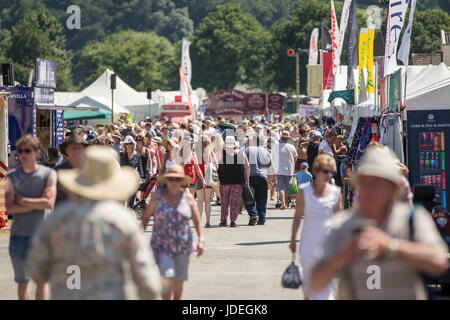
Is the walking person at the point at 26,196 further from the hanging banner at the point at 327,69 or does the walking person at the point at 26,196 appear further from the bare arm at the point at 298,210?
the hanging banner at the point at 327,69

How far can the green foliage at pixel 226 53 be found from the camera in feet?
347

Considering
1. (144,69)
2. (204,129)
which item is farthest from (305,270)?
(144,69)

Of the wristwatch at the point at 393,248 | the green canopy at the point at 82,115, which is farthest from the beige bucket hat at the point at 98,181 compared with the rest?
the green canopy at the point at 82,115

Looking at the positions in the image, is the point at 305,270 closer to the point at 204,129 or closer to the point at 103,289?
the point at 103,289

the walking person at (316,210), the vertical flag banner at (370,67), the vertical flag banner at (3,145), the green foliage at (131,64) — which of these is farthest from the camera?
the green foliage at (131,64)

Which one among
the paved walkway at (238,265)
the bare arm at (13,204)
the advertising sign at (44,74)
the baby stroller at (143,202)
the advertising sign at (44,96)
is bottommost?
the paved walkway at (238,265)

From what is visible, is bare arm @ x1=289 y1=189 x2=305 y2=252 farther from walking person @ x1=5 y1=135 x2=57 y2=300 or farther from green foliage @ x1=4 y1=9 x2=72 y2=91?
→ green foliage @ x1=4 y1=9 x2=72 y2=91

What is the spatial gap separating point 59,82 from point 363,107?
97.4 metres

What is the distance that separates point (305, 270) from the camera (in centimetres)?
745

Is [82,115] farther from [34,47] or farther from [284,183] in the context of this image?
[34,47]

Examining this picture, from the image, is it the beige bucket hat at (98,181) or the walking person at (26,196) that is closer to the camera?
the beige bucket hat at (98,181)

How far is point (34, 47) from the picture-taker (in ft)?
357

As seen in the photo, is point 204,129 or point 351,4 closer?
point 204,129

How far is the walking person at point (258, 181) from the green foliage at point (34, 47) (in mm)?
87827
